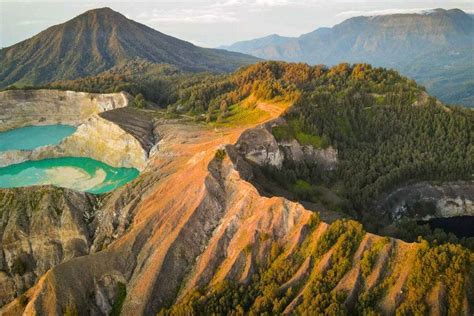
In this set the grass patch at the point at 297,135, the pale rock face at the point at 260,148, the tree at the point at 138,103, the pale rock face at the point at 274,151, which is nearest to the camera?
the pale rock face at the point at 260,148

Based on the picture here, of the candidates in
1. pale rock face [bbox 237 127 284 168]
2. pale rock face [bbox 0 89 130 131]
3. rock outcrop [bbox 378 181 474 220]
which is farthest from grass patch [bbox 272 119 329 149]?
pale rock face [bbox 0 89 130 131]

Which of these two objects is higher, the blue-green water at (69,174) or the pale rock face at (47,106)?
the pale rock face at (47,106)

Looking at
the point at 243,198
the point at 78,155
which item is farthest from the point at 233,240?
the point at 78,155

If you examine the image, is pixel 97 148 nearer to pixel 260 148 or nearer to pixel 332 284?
pixel 260 148

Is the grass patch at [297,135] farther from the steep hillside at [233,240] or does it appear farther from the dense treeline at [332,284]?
the dense treeline at [332,284]

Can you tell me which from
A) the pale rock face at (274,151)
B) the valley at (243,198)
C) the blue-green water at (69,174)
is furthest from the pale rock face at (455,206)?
the blue-green water at (69,174)

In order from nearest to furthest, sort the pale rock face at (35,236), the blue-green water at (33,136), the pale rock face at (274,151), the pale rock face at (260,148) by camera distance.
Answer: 1. the pale rock face at (35,236)
2. the pale rock face at (260,148)
3. the pale rock face at (274,151)
4. the blue-green water at (33,136)

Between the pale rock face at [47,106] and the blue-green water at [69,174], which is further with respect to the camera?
the pale rock face at [47,106]
